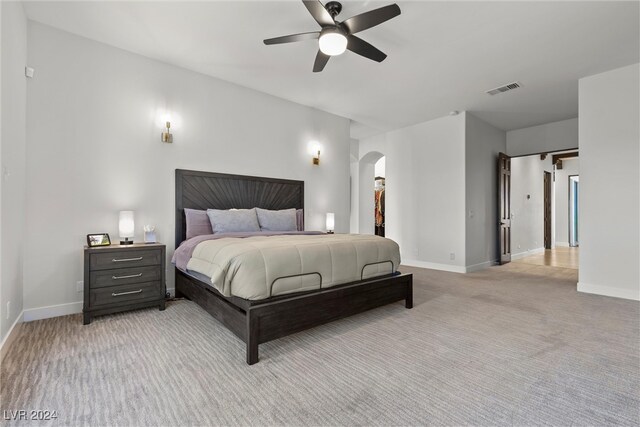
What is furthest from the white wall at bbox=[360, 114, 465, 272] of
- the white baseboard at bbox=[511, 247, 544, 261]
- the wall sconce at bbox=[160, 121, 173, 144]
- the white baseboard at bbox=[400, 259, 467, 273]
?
the wall sconce at bbox=[160, 121, 173, 144]

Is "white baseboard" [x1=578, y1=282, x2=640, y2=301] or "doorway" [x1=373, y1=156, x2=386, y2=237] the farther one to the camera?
"doorway" [x1=373, y1=156, x2=386, y2=237]

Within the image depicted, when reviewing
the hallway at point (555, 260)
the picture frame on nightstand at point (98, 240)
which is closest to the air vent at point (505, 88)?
the hallway at point (555, 260)

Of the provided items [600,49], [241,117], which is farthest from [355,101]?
[600,49]

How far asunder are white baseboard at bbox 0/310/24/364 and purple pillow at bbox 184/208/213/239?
1.60m

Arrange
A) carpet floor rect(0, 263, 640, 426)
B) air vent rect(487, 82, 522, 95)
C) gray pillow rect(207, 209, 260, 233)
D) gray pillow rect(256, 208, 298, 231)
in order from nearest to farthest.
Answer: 1. carpet floor rect(0, 263, 640, 426)
2. gray pillow rect(207, 209, 260, 233)
3. gray pillow rect(256, 208, 298, 231)
4. air vent rect(487, 82, 522, 95)

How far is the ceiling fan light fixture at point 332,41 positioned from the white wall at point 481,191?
12.1 feet

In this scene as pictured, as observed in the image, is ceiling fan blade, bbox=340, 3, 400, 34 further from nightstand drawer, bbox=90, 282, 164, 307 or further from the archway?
the archway

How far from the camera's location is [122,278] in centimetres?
289

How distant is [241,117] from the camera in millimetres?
4320

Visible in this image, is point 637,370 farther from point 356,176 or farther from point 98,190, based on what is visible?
point 356,176

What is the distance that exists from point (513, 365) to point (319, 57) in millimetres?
3061

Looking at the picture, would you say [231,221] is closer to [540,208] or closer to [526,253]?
[526,253]

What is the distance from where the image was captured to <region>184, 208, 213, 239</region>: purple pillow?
361 centimetres

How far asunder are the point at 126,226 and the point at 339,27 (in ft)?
9.34
